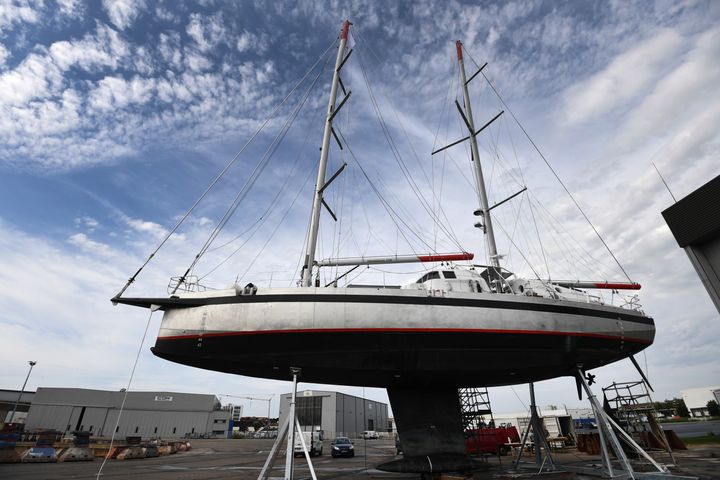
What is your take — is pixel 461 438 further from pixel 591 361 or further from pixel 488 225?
pixel 488 225

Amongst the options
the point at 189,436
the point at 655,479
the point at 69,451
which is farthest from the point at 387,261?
the point at 189,436

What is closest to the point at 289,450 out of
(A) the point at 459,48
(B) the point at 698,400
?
(A) the point at 459,48

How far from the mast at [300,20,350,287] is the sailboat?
5 centimetres

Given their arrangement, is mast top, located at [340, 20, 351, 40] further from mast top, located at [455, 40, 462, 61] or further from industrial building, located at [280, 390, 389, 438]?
industrial building, located at [280, 390, 389, 438]

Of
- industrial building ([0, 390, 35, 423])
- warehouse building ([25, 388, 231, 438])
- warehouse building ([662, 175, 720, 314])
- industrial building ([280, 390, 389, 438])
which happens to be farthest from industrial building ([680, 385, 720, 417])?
industrial building ([0, 390, 35, 423])

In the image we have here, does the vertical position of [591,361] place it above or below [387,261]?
below

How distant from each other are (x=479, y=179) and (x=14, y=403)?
74369 mm

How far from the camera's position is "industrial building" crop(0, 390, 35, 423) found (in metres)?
53.5

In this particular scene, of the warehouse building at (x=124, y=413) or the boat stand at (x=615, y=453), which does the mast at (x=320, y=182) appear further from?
the warehouse building at (x=124, y=413)

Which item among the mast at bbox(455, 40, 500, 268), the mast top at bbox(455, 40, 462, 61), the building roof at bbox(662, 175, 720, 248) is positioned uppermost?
the mast top at bbox(455, 40, 462, 61)

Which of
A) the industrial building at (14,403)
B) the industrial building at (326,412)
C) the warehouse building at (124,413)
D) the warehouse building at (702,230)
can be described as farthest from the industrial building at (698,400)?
the industrial building at (14,403)

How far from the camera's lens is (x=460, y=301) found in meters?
11.2

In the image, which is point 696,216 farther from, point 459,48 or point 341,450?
point 341,450

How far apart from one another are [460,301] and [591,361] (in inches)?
278
